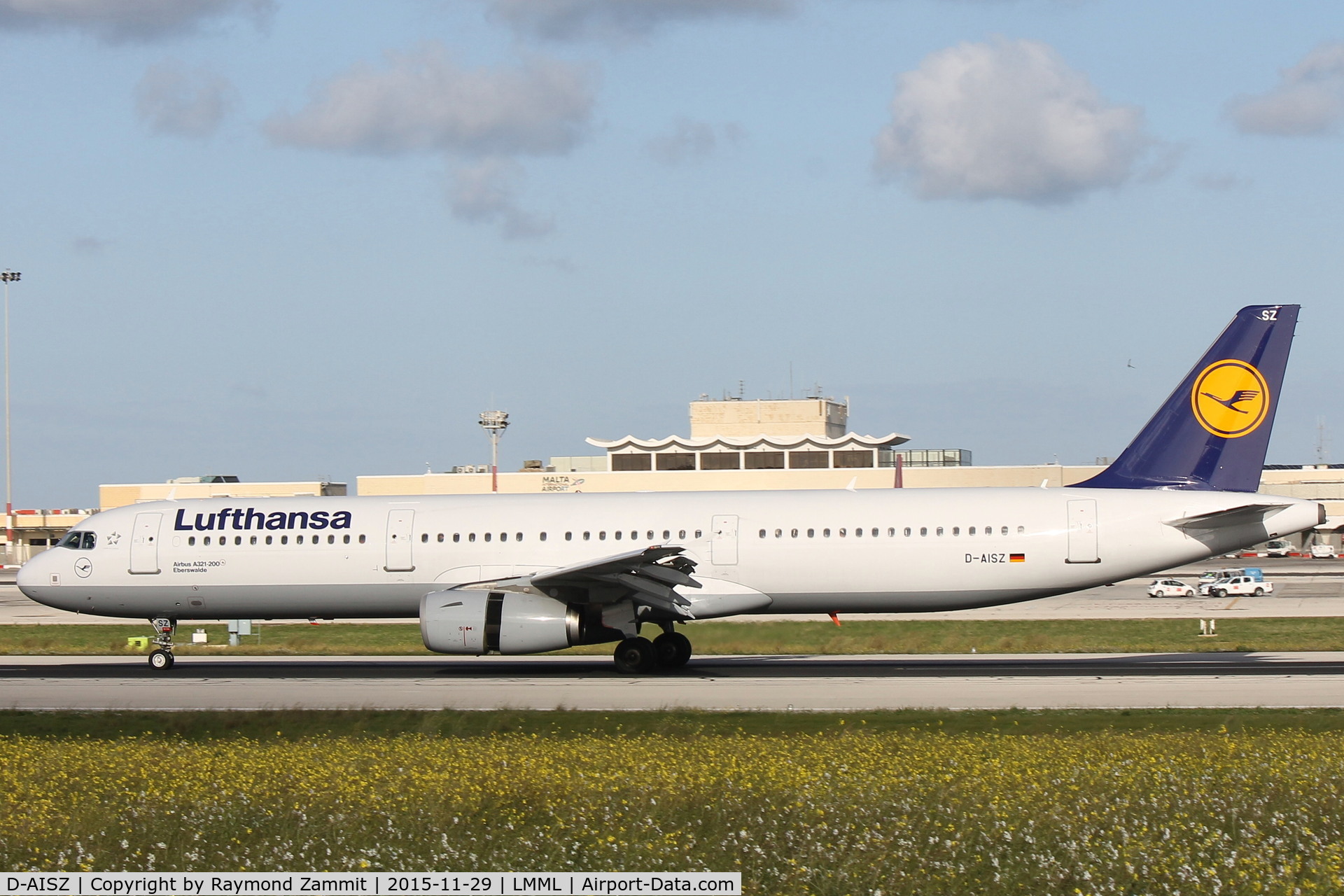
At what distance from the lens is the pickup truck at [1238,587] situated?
5519 cm

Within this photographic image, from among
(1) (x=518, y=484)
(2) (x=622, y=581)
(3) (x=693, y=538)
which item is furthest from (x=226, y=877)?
(1) (x=518, y=484)

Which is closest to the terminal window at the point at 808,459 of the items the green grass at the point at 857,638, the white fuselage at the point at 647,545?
the green grass at the point at 857,638

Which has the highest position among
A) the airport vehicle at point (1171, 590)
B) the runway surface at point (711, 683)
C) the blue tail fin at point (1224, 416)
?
the blue tail fin at point (1224, 416)

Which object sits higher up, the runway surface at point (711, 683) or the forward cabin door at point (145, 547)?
the forward cabin door at point (145, 547)

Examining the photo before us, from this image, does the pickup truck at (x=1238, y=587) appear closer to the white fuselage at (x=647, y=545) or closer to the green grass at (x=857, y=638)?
the green grass at (x=857, y=638)

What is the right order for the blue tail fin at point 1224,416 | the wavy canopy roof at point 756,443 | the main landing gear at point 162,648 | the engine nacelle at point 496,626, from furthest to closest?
1. the wavy canopy roof at point 756,443
2. the main landing gear at point 162,648
3. the blue tail fin at point 1224,416
4. the engine nacelle at point 496,626

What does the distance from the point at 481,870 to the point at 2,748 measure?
7999mm

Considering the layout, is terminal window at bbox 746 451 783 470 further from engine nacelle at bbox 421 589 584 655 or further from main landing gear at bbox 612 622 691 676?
engine nacelle at bbox 421 589 584 655

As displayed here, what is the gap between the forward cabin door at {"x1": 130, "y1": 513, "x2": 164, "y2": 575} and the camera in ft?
88.4

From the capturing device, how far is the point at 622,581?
23891 mm

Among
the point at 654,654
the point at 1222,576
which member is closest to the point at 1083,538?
the point at 654,654

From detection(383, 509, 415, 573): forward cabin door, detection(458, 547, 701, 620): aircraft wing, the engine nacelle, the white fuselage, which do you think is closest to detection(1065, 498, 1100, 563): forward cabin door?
the white fuselage
